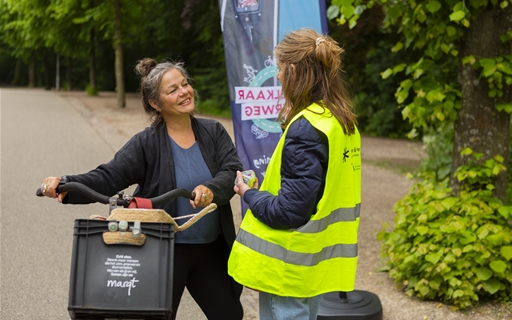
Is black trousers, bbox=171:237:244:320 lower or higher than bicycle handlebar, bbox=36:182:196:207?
lower

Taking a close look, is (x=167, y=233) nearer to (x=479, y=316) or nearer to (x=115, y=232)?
(x=115, y=232)

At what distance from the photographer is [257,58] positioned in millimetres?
4789

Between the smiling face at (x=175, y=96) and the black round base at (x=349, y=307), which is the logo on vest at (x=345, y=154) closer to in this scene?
the smiling face at (x=175, y=96)

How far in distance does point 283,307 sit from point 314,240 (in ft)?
1.09

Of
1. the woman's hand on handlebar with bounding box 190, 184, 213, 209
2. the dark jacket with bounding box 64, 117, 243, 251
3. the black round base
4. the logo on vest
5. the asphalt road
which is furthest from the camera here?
the asphalt road

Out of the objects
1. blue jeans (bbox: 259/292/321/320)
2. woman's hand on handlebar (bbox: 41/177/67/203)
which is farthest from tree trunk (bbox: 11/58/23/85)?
blue jeans (bbox: 259/292/321/320)

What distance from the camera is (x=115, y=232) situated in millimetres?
2404

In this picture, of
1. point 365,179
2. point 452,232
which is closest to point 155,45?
point 365,179

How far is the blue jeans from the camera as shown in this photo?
8.68 feet

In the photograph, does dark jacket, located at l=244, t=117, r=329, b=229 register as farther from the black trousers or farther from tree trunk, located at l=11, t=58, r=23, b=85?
tree trunk, located at l=11, t=58, r=23, b=85

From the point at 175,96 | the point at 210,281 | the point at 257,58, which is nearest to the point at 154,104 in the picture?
the point at 175,96

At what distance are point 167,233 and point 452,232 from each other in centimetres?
300

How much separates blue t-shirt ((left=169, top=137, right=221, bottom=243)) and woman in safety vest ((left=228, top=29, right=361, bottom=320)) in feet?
1.38

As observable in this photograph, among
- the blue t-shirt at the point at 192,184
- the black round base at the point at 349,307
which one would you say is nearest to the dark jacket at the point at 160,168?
the blue t-shirt at the point at 192,184
